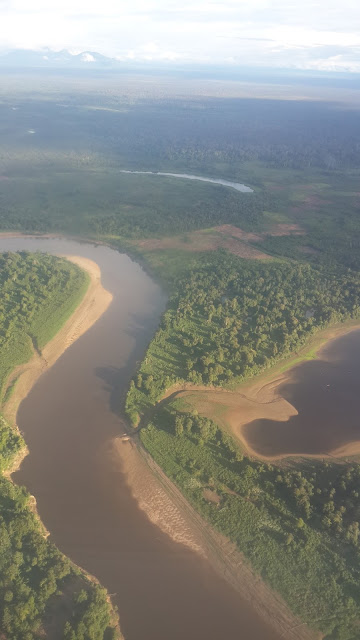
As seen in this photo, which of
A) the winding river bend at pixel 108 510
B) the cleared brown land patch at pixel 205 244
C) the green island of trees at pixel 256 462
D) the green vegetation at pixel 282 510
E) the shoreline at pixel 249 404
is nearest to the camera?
the winding river bend at pixel 108 510

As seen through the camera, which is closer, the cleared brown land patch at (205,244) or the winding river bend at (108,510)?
the winding river bend at (108,510)

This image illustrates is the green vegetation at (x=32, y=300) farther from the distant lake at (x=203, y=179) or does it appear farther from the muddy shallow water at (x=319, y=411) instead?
the distant lake at (x=203, y=179)

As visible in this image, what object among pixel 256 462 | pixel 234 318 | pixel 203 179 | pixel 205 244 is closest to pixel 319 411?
pixel 256 462

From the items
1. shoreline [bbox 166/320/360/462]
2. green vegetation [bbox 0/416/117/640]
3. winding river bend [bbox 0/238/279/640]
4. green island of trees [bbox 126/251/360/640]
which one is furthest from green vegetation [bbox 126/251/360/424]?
green vegetation [bbox 0/416/117/640]

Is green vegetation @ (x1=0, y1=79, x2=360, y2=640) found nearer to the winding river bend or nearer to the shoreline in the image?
the shoreline

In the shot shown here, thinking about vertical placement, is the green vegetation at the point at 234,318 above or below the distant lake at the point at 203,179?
below

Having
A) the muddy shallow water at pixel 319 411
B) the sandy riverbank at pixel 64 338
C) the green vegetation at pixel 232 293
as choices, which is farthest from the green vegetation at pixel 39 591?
the muddy shallow water at pixel 319 411

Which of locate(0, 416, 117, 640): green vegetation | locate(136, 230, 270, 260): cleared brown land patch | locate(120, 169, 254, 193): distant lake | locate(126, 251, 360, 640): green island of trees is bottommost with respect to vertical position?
locate(0, 416, 117, 640): green vegetation
